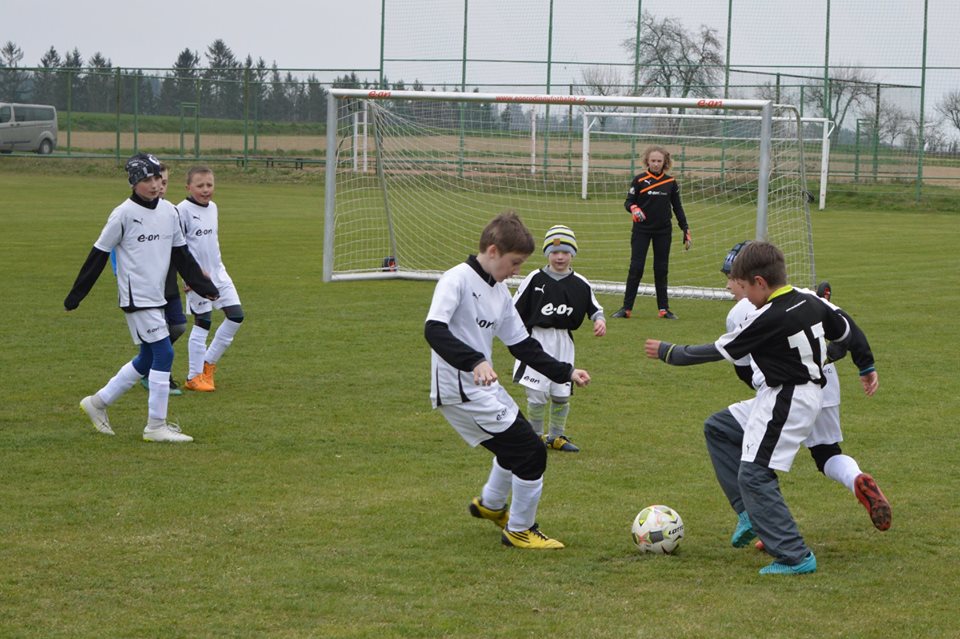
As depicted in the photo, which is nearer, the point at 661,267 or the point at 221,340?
the point at 221,340

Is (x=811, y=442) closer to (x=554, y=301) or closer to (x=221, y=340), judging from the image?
(x=554, y=301)

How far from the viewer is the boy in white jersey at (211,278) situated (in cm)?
966

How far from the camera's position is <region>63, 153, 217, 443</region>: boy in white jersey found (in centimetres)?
786

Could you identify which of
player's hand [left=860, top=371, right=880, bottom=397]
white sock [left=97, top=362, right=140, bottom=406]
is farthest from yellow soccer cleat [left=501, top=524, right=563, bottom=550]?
white sock [left=97, top=362, right=140, bottom=406]

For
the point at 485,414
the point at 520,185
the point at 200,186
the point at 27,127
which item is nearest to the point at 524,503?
the point at 485,414

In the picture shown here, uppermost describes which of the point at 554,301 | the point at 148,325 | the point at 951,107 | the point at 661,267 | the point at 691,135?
the point at 951,107

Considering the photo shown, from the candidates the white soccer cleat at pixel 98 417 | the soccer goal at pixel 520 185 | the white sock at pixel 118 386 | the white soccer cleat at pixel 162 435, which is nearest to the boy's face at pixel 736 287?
the white soccer cleat at pixel 162 435

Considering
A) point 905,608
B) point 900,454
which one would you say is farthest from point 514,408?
point 900,454

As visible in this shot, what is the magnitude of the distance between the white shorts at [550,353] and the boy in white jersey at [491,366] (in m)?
2.10

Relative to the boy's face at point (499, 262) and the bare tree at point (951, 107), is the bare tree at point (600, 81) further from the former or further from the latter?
the boy's face at point (499, 262)

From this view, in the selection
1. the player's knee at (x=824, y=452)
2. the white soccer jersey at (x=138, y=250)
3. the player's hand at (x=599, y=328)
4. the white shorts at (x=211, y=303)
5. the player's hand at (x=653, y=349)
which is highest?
the white soccer jersey at (x=138, y=250)

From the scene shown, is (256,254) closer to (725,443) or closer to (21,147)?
(725,443)

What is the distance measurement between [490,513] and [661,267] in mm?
8352

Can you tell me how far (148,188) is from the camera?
26.1ft
